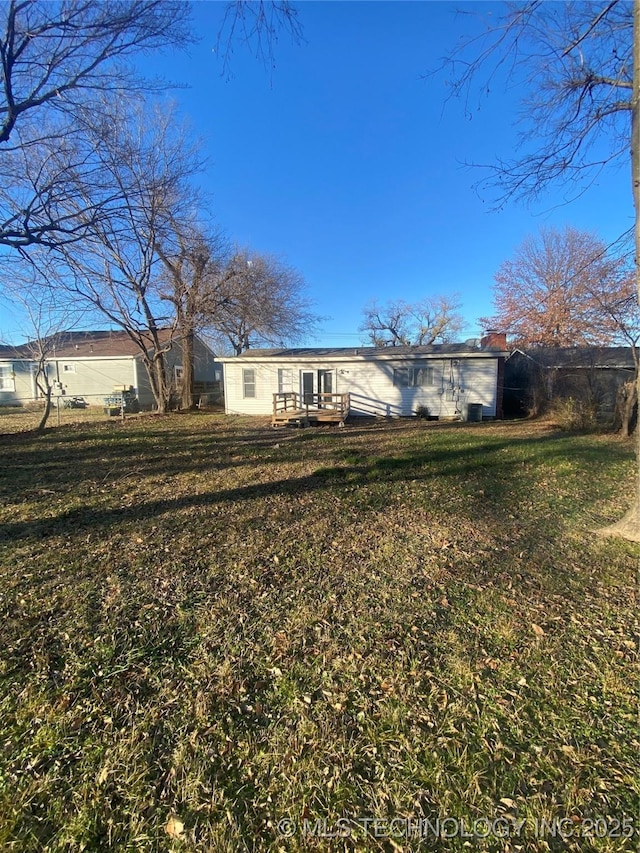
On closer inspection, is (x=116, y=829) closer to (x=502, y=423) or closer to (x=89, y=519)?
(x=89, y=519)

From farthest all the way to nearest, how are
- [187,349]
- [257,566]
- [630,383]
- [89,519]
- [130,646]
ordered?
[187,349] < [630,383] < [89,519] < [257,566] < [130,646]

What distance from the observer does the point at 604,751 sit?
168 cm

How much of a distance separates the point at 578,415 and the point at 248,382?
12187mm

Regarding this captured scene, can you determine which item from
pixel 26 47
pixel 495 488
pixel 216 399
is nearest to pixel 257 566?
pixel 495 488

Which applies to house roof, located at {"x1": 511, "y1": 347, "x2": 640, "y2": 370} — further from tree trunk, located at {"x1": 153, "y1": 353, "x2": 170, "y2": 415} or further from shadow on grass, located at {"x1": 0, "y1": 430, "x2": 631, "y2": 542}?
tree trunk, located at {"x1": 153, "y1": 353, "x2": 170, "y2": 415}

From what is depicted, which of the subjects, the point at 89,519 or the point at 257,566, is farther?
the point at 89,519

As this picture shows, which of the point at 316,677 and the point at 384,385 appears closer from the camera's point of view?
the point at 316,677

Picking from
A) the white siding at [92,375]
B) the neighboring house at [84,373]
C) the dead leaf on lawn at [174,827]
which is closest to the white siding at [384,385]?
the neighboring house at [84,373]

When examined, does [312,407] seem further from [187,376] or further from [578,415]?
[578,415]

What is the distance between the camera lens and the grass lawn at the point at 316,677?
1453mm

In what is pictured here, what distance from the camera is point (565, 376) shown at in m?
13.5

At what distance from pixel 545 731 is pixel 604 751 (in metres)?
0.22

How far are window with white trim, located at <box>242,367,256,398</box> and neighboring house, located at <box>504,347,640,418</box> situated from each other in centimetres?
1122

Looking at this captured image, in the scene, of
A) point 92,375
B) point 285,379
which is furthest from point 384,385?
point 92,375
